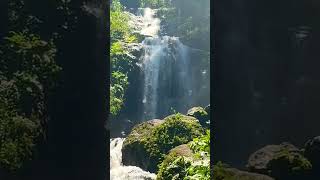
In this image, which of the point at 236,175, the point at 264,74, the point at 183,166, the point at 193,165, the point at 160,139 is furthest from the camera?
the point at 160,139

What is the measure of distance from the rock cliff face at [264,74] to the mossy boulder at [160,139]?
10.0 m

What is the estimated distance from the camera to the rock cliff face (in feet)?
19.4

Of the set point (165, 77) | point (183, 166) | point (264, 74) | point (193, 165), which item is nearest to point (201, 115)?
point (165, 77)

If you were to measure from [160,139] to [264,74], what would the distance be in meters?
11.1

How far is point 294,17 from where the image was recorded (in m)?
5.93

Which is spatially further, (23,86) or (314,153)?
(23,86)

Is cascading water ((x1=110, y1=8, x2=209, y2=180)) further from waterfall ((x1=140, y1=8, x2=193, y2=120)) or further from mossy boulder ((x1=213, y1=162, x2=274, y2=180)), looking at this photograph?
mossy boulder ((x1=213, y1=162, x2=274, y2=180))

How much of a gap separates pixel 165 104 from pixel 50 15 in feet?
93.9

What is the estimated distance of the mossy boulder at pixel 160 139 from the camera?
54.5 feet

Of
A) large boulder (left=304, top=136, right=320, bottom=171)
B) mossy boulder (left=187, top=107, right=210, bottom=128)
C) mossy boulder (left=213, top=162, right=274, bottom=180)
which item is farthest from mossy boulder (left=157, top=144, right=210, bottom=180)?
mossy boulder (left=187, top=107, right=210, bottom=128)

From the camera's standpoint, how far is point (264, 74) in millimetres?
6074

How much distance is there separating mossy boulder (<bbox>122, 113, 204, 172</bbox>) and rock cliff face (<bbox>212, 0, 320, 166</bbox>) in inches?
395

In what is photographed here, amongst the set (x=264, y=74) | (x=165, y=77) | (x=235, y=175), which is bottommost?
(x=235, y=175)

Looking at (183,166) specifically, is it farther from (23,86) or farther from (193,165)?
(23,86)
